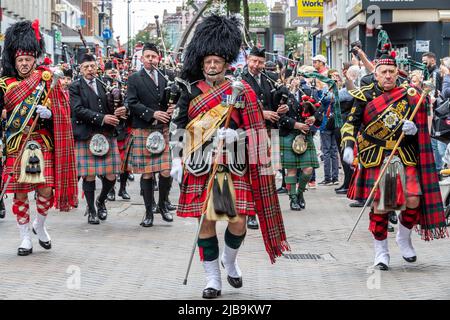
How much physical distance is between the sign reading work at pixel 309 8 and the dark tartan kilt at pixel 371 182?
27.7m

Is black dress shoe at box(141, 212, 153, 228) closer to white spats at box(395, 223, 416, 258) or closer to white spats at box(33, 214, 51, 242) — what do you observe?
white spats at box(33, 214, 51, 242)

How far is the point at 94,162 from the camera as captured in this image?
37.4ft

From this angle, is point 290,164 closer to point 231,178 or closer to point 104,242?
point 104,242

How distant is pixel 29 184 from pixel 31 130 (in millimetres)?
498

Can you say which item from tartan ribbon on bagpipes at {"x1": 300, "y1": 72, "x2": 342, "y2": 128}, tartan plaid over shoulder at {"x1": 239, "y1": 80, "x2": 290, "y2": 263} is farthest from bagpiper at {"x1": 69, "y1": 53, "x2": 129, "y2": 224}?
tartan plaid over shoulder at {"x1": 239, "y1": 80, "x2": 290, "y2": 263}

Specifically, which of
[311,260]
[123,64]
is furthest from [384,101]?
[123,64]

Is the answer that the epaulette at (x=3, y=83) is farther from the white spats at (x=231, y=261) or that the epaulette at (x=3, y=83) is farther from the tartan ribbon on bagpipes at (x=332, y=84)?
the tartan ribbon on bagpipes at (x=332, y=84)

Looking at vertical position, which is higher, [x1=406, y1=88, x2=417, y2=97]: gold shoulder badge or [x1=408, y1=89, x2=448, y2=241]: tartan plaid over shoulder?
[x1=406, y1=88, x2=417, y2=97]: gold shoulder badge

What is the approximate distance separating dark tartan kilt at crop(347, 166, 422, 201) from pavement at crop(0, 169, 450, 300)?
2.04ft

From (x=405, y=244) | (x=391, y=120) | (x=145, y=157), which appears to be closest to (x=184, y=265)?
(x=405, y=244)

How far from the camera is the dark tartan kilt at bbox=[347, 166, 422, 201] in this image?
8.27 m
